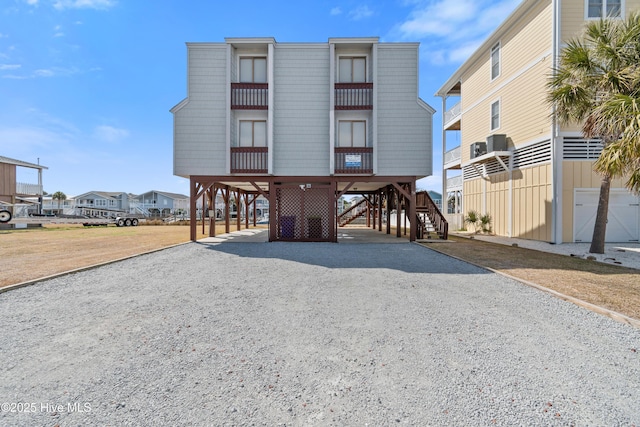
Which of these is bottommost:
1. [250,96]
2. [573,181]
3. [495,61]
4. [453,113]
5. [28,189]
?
[573,181]

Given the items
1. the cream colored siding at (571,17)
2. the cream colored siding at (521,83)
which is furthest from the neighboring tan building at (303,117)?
the cream colored siding at (571,17)

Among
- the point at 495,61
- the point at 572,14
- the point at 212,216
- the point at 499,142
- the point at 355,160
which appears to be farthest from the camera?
the point at 495,61

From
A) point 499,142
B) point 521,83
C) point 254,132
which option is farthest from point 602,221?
point 254,132

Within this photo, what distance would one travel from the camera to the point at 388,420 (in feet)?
7.36

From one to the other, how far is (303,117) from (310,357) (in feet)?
39.9

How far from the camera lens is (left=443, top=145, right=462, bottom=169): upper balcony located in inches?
845

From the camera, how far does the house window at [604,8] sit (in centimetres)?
1275

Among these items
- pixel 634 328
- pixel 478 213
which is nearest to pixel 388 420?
pixel 634 328

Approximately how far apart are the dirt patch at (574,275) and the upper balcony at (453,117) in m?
14.5

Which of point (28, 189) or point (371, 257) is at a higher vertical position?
point (28, 189)

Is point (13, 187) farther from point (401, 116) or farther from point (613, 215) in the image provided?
point (613, 215)

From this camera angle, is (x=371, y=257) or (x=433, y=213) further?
(x=433, y=213)

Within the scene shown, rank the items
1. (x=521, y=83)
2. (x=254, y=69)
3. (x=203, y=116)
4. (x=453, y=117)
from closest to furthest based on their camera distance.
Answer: (x=203, y=116) → (x=254, y=69) → (x=521, y=83) → (x=453, y=117)

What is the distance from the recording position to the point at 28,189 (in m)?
27.4
